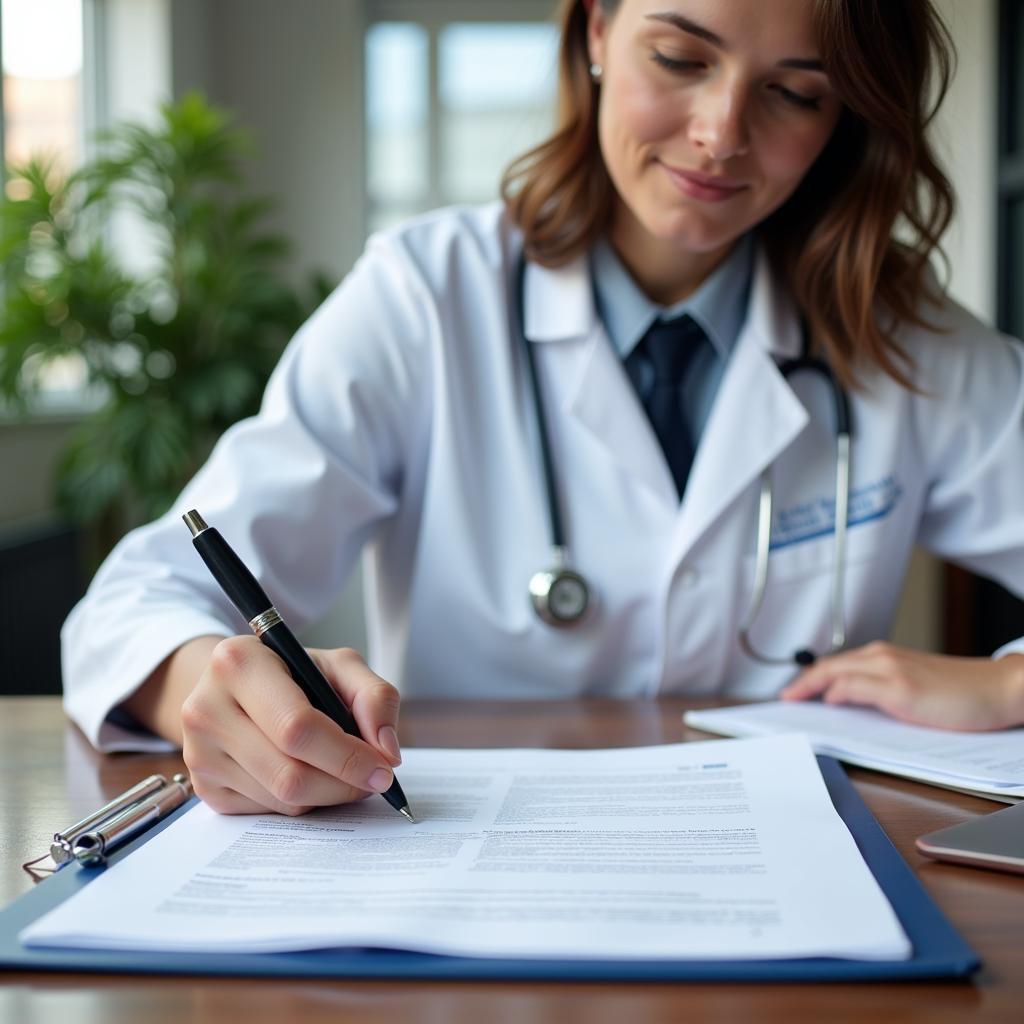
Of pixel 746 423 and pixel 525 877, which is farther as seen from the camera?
pixel 746 423

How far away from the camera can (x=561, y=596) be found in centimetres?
119

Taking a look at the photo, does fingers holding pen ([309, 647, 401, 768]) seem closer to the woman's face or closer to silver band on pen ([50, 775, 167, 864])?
silver band on pen ([50, 775, 167, 864])

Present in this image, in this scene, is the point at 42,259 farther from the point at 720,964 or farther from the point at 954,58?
the point at 720,964

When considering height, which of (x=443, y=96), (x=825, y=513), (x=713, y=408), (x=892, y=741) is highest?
(x=443, y=96)

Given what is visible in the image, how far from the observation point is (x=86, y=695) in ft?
3.19

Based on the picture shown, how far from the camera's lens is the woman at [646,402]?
1.11 meters

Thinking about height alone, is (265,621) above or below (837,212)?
below

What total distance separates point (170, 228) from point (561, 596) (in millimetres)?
2530

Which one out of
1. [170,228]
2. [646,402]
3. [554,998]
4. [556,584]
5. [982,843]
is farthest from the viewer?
[170,228]

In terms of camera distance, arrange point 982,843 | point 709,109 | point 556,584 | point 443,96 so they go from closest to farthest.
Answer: point 982,843
point 709,109
point 556,584
point 443,96

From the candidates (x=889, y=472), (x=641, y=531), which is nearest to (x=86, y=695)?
(x=641, y=531)

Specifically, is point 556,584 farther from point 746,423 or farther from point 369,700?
point 369,700

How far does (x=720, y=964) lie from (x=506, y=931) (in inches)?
3.5

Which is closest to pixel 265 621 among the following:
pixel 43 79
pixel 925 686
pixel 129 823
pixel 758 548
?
pixel 129 823
